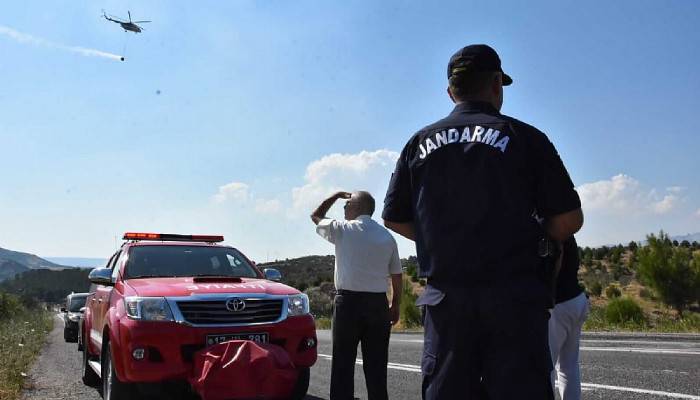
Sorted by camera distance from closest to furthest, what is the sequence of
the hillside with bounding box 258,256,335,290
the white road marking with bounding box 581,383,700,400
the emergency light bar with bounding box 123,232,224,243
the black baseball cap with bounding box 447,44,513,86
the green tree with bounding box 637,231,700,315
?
the black baseball cap with bounding box 447,44,513,86, the white road marking with bounding box 581,383,700,400, the emergency light bar with bounding box 123,232,224,243, the green tree with bounding box 637,231,700,315, the hillside with bounding box 258,256,335,290

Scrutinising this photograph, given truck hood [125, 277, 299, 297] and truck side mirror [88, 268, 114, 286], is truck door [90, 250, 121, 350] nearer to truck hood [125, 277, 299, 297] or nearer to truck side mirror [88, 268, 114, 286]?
truck side mirror [88, 268, 114, 286]

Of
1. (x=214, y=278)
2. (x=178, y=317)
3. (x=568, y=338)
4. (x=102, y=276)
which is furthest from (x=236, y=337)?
(x=568, y=338)

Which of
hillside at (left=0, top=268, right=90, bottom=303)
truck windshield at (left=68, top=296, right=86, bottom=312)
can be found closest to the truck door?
truck windshield at (left=68, top=296, right=86, bottom=312)

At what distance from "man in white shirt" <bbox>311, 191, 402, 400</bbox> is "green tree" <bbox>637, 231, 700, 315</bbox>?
94.9 feet

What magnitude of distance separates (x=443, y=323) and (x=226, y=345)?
3017 mm

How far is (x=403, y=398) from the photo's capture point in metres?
6.98

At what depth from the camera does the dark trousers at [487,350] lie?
243cm

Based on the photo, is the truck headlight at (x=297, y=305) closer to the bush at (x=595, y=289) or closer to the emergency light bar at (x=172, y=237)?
the emergency light bar at (x=172, y=237)

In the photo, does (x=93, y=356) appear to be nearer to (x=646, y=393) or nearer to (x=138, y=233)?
(x=138, y=233)

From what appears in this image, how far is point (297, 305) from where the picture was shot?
22.1 ft

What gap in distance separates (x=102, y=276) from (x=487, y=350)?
5.78 meters

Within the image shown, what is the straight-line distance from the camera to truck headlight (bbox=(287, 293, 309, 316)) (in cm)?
666

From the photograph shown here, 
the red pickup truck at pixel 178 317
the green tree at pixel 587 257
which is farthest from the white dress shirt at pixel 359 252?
the green tree at pixel 587 257

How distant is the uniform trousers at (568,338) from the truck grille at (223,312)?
2969mm
